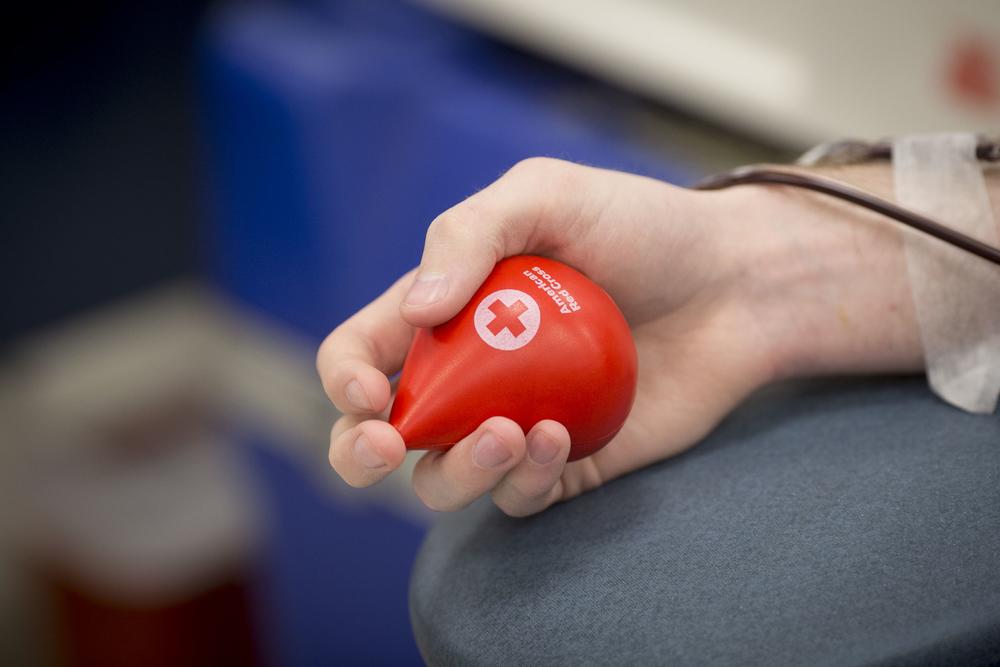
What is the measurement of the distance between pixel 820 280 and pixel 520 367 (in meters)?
0.26

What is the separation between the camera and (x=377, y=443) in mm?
477

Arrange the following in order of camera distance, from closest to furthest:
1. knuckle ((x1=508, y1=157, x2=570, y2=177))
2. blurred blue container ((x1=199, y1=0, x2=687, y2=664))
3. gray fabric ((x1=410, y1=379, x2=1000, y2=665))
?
gray fabric ((x1=410, y1=379, x2=1000, y2=665))
knuckle ((x1=508, y1=157, x2=570, y2=177))
blurred blue container ((x1=199, y1=0, x2=687, y2=664))

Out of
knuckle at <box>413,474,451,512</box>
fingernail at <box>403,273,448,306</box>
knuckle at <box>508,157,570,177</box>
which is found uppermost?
knuckle at <box>508,157,570,177</box>

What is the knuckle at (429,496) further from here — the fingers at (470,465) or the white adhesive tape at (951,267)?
the white adhesive tape at (951,267)

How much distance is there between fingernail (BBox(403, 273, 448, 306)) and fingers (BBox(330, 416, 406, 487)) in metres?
0.06

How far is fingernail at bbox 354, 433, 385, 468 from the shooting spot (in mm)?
479

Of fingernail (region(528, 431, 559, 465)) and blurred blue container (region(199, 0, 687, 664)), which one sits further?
blurred blue container (region(199, 0, 687, 664))

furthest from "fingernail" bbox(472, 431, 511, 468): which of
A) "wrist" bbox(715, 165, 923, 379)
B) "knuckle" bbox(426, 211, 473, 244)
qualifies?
"wrist" bbox(715, 165, 923, 379)

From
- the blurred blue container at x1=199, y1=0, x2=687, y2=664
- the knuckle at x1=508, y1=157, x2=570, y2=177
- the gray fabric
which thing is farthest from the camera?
the blurred blue container at x1=199, y1=0, x2=687, y2=664

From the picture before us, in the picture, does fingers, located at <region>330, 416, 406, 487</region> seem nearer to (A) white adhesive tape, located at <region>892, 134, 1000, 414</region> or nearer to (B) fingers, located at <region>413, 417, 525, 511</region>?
(B) fingers, located at <region>413, 417, 525, 511</region>

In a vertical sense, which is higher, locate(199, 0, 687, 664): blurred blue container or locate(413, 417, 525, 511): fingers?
locate(413, 417, 525, 511): fingers

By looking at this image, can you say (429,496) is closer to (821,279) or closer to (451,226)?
(451,226)

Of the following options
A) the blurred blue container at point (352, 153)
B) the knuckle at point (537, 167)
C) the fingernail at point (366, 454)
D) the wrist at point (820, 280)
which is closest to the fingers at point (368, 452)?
the fingernail at point (366, 454)

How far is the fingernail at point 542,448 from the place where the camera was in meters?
0.48
